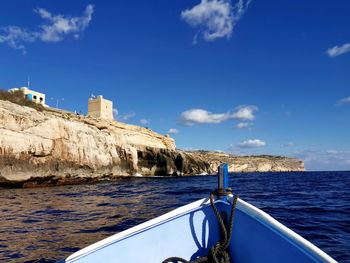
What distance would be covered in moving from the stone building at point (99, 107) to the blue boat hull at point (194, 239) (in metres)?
79.7

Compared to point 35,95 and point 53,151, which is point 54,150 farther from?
point 35,95

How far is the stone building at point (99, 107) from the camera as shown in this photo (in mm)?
81125

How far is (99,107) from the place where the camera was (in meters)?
A: 81.4

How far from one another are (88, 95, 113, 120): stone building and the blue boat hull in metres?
79.7

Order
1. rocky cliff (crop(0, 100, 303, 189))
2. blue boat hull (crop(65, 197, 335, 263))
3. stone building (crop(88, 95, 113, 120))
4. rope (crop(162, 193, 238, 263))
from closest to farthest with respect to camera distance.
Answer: blue boat hull (crop(65, 197, 335, 263)) → rope (crop(162, 193, 238, 263)) → rocky cliff (crop(0, 100, 303, 189)) → stone building (crop(88, 95, 113, 120))

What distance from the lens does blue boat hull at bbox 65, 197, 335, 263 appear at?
3.05 metres

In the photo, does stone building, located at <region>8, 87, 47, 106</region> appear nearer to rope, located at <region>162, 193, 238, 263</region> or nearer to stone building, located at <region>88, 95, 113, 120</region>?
stone building, located at <region>88, 95, 113, 120</region>

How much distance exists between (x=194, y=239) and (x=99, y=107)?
81025mm

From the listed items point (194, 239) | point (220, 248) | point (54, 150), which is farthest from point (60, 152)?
point (220, 248)

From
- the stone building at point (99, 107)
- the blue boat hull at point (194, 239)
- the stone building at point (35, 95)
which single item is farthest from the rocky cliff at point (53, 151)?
the stone building at point (35, 95)

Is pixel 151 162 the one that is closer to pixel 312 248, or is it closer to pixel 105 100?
pixel 105 100

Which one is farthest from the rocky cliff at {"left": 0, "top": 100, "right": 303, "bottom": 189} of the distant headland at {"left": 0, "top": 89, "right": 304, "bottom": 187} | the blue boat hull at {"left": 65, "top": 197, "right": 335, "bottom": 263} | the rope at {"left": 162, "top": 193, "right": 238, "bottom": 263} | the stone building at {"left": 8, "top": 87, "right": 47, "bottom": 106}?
the stone building at {"left": 8, "top": 87, "right": 47, "bottom": 106}

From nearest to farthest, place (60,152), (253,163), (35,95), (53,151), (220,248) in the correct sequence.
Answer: (220,248)
(53,151)
(60,152)
(35,95)
(253,163)

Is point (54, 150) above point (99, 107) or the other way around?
the other way around
